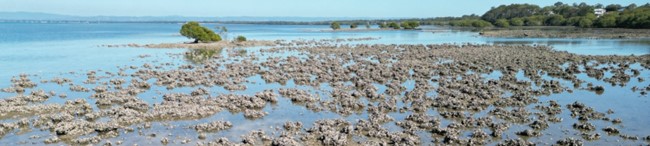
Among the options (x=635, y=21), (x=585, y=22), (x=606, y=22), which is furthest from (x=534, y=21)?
(x=635, y=21)

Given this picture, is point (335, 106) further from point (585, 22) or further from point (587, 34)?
point (585, 22)

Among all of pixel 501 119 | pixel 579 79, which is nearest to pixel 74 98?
pixel 501 119

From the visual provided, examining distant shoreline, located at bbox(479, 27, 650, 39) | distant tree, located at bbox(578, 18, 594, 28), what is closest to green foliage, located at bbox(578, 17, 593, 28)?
distant tree, located at bbox(578, 18, 594, 28)

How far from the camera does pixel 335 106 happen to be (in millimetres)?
25406

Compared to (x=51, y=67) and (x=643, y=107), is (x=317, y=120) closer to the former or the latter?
(x=643, y=107)

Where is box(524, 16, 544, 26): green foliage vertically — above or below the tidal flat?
below

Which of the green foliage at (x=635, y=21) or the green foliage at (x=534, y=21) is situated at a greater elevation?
Result: the green foliage at (x=635, y=21)

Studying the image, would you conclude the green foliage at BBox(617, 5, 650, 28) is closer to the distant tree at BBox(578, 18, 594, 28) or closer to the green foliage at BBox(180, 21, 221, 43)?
the distant tree at BBox(578, 18, 594, 28)

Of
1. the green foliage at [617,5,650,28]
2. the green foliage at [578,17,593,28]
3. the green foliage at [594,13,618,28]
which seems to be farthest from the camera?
the green foliage at [578,17,593,28]

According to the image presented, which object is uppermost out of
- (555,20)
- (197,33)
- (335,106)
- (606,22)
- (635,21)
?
(635,21)

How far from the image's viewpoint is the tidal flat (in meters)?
Answer: 19.5

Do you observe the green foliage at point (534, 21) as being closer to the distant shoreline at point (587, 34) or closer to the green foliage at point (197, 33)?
the distant shoreline at point (587, 34)

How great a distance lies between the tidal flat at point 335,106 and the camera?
19.5 meters

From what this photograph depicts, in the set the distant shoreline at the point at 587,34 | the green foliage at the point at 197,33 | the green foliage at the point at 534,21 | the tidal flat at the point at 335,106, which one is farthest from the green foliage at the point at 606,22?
the green foliage at the point at 197,33
